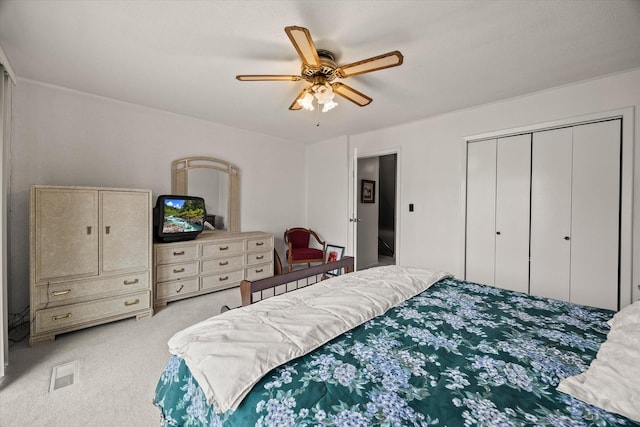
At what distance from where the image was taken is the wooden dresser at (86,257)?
7.48 ft

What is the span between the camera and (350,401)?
82 cm

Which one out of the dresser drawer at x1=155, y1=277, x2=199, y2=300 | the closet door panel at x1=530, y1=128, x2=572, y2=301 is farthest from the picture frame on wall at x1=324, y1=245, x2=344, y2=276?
the closet door panel at x1=530, y1=128, x2=572, y2=301

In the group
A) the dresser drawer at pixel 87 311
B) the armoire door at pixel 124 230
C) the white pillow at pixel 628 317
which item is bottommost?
the dresser drawer at pixel 87 311

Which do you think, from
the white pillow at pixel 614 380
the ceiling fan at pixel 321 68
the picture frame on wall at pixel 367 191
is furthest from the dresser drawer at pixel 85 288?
the picture frame on wall at pixel 367 191

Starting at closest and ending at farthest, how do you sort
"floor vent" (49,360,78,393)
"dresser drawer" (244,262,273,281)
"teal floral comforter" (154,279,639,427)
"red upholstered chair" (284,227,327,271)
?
1. "teal floral comforter" (154,279,639,427)
2. "floor vent" (49,360,78,393)
3. "dresser drawer" (244,262,273,281)
4. "red upholstered chair" (284,227,327,271)

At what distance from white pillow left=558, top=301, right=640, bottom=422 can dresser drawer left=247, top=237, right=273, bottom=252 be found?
349 centimetres

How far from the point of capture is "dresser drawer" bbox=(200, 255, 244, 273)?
135 inches

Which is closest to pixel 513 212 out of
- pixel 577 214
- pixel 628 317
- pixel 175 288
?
pixel 577 214

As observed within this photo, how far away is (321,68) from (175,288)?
2895 millimetres

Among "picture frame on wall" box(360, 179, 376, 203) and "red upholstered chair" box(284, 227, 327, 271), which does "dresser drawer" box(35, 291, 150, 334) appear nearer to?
"red upholstered chair" box(284, 227, 327, 271)

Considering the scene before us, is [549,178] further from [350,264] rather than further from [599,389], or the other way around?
[599,389]

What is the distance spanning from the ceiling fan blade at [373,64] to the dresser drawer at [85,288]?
2784 millimetres

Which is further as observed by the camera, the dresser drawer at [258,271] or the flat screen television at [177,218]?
the dresser drawer at [258,271]

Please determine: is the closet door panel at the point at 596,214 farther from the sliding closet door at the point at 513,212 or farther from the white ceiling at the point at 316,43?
the white ceiling at the point at 316,43
